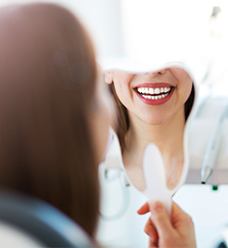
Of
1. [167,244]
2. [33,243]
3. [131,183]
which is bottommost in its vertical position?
[167,244]

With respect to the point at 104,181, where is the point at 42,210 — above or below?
above

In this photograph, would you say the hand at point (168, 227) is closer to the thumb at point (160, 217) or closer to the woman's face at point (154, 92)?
the thumb at point (160, 217)

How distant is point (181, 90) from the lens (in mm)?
979

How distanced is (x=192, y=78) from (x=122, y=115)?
0.18 m

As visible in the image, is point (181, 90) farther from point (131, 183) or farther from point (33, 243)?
point (33, 243)

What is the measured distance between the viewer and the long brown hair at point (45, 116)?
20.5 inches

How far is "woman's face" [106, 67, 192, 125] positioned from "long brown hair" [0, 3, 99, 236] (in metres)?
0.38

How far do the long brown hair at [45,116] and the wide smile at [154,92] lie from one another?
394mm

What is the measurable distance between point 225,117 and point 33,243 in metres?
0.73

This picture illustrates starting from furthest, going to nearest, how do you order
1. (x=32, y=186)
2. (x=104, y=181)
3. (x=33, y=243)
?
(x=104, y=181) < (x=32, y=186) < (x=33, y=243)

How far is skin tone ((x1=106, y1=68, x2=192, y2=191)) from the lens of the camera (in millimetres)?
975

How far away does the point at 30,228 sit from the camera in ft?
1.20

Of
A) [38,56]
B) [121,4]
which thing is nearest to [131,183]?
[121,4]

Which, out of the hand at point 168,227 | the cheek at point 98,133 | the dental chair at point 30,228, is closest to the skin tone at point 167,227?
the hand at point 168,227
